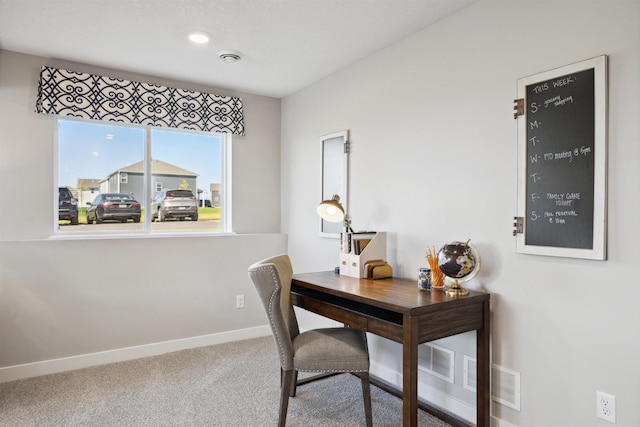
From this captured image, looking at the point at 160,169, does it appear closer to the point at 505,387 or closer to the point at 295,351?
the point at 295,351

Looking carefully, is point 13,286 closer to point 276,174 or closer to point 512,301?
point 276,174

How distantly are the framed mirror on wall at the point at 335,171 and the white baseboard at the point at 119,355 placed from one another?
1.32 metres

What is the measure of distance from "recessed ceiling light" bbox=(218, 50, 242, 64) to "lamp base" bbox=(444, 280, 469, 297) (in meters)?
2.22

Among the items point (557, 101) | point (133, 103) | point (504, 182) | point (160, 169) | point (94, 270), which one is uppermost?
point (133, 103)

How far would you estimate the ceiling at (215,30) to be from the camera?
230cm

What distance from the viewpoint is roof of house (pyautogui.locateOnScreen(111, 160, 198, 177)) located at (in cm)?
355

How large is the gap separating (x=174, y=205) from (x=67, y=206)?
2.80ft

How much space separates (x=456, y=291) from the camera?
2105mm

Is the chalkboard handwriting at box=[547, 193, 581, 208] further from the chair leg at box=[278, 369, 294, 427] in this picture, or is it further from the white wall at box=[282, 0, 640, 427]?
the chair leg at box=[278, 369, 294, 427]

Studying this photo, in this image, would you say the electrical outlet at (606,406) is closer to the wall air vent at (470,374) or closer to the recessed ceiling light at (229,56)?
the wall air vent at (470,374)

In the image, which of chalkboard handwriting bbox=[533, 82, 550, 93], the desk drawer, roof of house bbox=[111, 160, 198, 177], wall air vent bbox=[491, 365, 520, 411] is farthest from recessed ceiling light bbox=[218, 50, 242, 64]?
wall air vent bbox=[491, 365, 520, 411]

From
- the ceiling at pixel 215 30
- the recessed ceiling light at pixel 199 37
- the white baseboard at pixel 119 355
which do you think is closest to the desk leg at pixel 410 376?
the ceiling at pixel 215 30

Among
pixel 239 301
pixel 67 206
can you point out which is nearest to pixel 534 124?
pixel 239 301

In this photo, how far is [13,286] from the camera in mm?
2924
